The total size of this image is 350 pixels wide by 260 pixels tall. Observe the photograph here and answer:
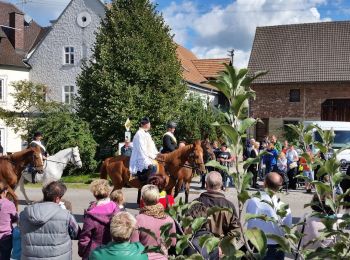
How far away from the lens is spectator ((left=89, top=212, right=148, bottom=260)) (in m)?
4.09

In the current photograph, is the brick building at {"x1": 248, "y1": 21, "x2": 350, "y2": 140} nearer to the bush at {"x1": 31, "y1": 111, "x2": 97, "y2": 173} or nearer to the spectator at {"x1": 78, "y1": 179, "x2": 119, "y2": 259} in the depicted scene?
the bush at {"x1": 31, "y1": 111, "x2": 97, "y2": 173}

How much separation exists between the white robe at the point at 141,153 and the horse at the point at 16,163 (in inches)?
99.4

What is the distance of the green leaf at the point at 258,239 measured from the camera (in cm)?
194

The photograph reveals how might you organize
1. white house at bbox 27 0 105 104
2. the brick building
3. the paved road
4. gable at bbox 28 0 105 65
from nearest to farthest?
the paved road
gable at bbox 28 0 105 65
white house at bbox 27 0 105 104
the brick building

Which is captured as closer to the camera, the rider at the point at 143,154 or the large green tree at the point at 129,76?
the rider at the point at 143,154

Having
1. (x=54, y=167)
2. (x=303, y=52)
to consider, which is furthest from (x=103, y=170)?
(x=303, y=52)

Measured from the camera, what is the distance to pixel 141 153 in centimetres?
1159

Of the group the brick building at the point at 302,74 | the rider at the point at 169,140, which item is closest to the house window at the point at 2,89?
the brick building at the point at 302,74

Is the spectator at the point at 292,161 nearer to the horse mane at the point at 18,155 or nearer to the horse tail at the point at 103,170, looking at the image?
→ the horse tail at the point at 103,170

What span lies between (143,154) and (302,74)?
31.2 m

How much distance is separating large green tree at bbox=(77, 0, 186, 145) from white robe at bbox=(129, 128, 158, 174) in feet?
43.3

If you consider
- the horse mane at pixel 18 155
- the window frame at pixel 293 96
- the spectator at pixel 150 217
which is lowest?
the spectator at pixel 150 217

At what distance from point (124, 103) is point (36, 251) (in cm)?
2042

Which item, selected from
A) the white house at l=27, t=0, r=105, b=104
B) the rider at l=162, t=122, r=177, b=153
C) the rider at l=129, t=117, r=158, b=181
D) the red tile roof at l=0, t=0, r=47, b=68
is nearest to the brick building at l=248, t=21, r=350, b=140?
the white house at l=27, t=0, r=105, b=104
